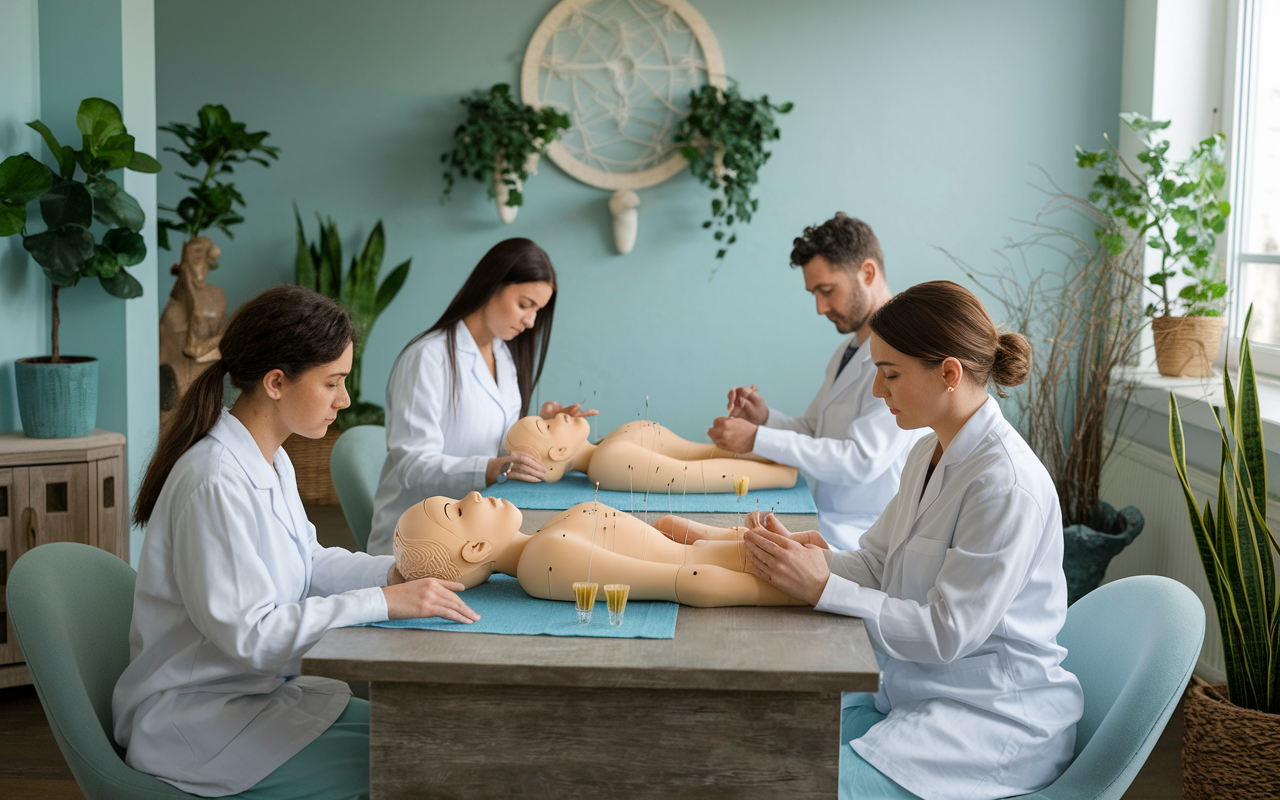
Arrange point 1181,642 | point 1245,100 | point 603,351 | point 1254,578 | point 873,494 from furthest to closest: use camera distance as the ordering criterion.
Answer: point 603,351 → point 1245,100 → point 873,494 → point 1254,578 → point 1181,642

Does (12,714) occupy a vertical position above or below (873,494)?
below

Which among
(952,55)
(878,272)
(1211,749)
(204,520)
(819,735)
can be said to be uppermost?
(952,55)

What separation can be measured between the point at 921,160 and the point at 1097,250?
2.76 ft

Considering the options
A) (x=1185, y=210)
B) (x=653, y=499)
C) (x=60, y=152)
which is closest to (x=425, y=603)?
(x=653, y=499)

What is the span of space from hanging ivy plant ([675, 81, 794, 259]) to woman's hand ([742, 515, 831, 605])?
291cm

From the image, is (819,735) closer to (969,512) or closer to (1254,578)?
(969,512)

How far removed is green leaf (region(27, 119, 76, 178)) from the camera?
108 inches

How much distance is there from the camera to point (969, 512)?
1.47 m

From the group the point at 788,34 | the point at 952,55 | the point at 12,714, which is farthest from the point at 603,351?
the point at 12,714

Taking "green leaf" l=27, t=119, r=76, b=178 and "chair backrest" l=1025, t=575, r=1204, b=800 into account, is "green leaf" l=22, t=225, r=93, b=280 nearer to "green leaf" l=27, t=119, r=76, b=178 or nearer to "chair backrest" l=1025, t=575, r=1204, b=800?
"green leaf" l=27, t=119, r=76, b=178

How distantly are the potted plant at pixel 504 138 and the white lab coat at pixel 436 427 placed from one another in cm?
168

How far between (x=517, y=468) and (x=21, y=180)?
1.57 metres

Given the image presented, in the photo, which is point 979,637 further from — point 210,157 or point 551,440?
point 210,157

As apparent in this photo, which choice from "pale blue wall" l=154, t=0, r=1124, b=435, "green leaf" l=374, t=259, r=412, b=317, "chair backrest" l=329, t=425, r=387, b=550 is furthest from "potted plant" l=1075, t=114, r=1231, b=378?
"green leaf" l=374, t=259, r=412, b=317
